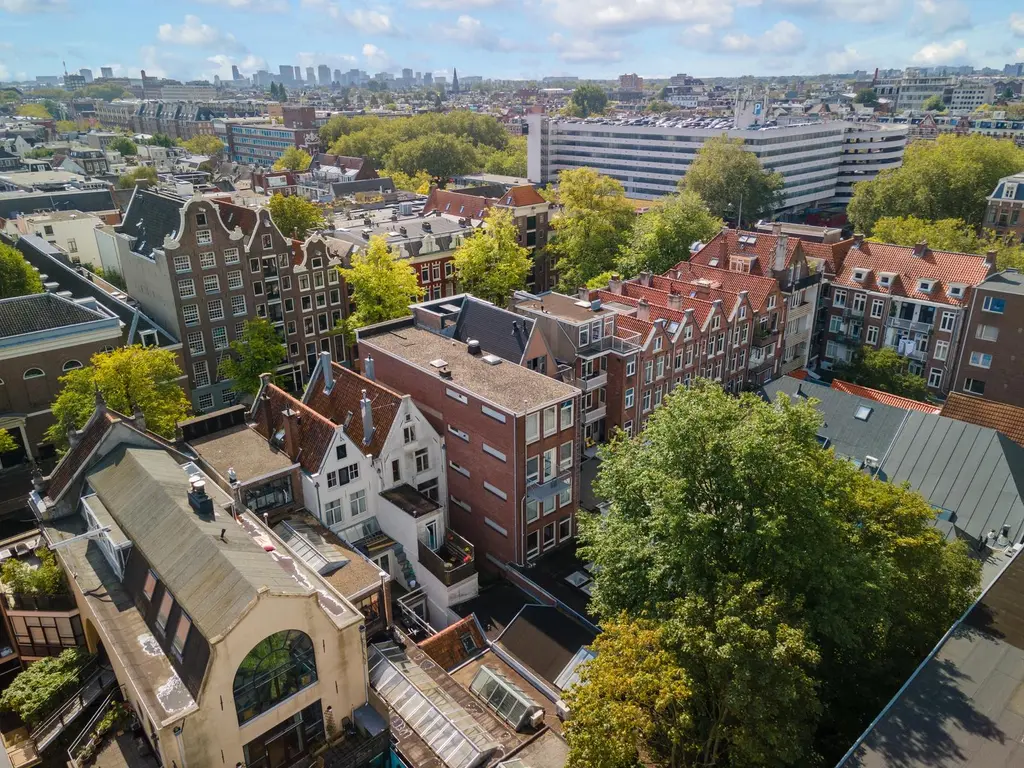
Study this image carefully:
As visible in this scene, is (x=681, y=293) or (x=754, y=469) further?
(x=681, y=293)

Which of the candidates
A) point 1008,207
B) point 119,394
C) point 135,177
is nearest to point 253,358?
point 119,394

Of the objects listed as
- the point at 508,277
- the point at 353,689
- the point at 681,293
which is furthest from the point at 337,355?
the point at 353,689

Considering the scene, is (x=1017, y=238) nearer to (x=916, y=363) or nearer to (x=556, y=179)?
(x=916, y=363)

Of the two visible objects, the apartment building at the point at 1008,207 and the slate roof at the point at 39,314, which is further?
the apartment building at the point at 1008,207

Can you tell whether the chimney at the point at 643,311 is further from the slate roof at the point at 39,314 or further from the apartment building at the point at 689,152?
the apartment building at the point at 689,152

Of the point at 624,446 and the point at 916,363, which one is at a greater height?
the point at 624,446

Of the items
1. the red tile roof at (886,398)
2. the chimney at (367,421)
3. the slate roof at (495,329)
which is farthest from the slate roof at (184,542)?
→ the red tile roof at (886,398)

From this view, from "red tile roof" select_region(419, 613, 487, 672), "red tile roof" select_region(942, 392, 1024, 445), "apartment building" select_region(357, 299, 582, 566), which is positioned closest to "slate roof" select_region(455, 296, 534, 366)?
"apartment building" select_region(357, 299, 582, 566)
